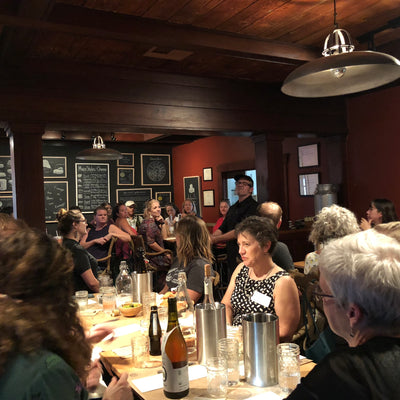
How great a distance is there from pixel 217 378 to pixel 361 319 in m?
0.65

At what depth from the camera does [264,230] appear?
2527mm

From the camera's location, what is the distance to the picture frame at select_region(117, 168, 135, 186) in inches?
368

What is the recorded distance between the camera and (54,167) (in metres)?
8.73

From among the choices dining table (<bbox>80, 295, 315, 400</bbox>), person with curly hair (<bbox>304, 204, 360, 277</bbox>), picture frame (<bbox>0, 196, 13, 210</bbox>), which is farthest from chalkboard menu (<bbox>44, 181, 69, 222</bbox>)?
person with curly hair (<bbox>304, 204, 360, 277</bbox>)

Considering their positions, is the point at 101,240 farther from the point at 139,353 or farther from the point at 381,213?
the point at 139,353

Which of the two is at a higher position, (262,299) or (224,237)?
(224,237)

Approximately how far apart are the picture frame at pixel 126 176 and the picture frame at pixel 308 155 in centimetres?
437

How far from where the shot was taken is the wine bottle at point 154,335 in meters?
1.93

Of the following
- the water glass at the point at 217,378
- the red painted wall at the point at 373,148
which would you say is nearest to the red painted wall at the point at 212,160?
the red painted wall at the point at 373,148

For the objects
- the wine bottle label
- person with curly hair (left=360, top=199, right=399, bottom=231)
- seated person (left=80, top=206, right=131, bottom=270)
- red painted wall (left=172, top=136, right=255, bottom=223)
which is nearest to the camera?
the wine bottle label

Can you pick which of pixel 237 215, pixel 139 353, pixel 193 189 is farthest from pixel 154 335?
pixel 193 189

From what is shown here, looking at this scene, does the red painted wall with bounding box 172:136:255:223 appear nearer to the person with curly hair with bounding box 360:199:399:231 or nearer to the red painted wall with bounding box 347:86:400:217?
the red painted wall with bounding box 347:86:400:217

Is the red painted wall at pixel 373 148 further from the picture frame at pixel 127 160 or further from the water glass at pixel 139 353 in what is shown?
the picture frame at pixel 127 160

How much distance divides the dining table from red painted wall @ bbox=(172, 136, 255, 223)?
5.32 metres
